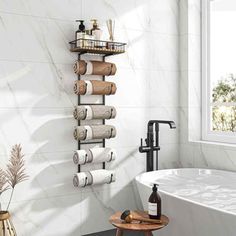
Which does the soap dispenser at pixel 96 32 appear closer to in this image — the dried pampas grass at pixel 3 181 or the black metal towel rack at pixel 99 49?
the black metal towel rack at pixel 99 49

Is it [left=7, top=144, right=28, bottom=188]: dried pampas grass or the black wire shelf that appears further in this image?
the black wire shelf

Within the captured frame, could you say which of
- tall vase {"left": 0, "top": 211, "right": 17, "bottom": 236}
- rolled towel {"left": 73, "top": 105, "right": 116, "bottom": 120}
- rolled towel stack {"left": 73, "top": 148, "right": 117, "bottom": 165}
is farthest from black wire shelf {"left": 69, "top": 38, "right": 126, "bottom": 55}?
tall vase {"left": 0, "top": 211, "right": 17, "bottom": 236}

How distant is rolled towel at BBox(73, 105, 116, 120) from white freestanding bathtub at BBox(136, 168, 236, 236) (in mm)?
585

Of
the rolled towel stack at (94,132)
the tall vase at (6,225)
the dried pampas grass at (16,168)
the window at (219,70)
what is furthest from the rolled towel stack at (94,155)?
the window at (219,70)

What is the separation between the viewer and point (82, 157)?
2.92 meters

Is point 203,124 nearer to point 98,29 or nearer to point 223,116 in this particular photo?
point 223,116

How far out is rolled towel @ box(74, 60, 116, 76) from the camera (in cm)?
295

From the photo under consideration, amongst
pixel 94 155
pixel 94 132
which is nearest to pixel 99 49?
pixel 94 132

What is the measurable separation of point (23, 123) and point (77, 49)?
2.36ft

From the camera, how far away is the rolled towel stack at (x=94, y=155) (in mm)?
2920

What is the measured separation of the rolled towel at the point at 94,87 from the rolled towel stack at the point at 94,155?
47 cm

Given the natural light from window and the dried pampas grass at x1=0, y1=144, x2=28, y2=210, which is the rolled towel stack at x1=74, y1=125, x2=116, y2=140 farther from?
the natural light from window

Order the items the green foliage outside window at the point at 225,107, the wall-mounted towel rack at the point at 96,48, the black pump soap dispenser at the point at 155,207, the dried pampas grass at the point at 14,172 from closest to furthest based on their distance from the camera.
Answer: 1. the black pump soap dispenser at the point at 155,207
2. the dried pampas grass at the point at 14,172
3. the wall-mounted towel rack at the point at 96,48
4. the green foliage outside window at the point at 225,107

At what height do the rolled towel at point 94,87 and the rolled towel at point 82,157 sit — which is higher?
the rolled towel at point 94,87
